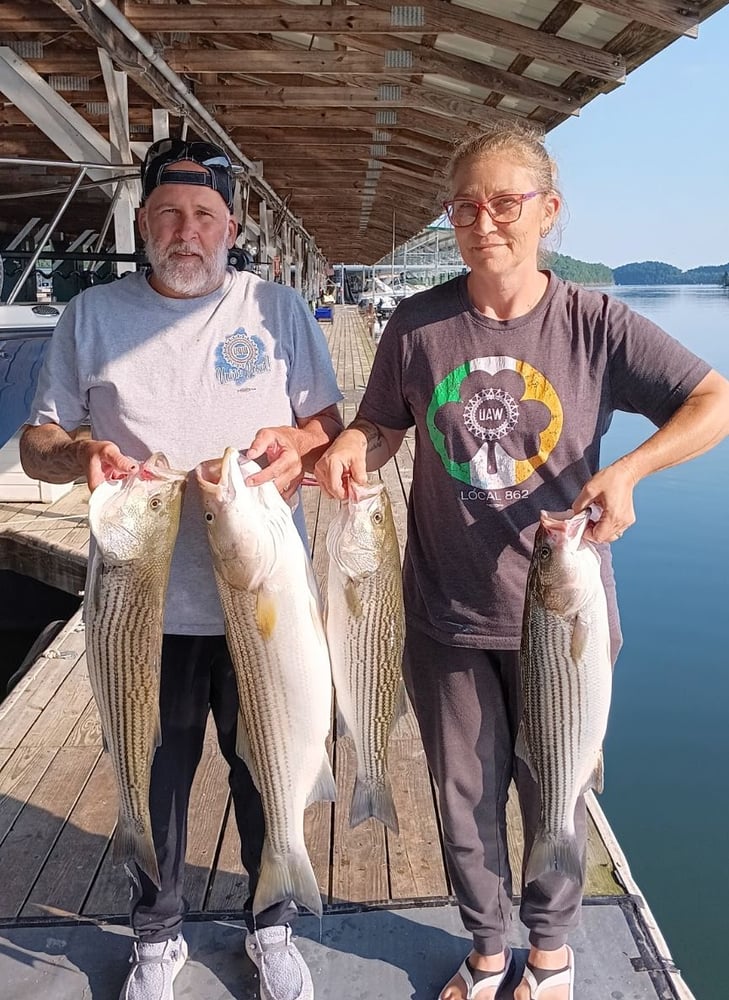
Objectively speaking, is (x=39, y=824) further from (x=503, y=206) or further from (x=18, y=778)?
(x=503, y=206)

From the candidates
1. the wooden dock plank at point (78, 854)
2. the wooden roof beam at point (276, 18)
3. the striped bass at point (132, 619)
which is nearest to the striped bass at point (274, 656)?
the striped bass at point (132, 619)

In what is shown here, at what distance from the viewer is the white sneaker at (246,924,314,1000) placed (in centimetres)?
243

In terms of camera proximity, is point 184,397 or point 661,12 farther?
point 661,12

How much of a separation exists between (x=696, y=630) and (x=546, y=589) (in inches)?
285

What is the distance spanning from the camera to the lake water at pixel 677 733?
4816 millimetres

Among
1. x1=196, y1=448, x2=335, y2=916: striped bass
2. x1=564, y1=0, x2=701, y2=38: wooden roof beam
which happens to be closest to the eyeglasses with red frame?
x1=196, y1=448, x2=335, y2=916: striped bass

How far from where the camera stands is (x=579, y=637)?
2.04 m

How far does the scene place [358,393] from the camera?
41.9ft

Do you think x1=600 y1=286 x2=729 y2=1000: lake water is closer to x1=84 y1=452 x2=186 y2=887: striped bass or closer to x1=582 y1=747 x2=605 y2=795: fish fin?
x1=582 y1=747 x2=605 y2=795: fish fin

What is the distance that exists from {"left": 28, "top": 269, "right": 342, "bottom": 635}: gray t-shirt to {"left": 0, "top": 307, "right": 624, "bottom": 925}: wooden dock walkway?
47.2 inches

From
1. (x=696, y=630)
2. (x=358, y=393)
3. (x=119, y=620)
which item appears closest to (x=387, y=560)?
(x=119, y=620)

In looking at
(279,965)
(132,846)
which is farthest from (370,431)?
(279,965)

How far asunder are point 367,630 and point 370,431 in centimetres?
57

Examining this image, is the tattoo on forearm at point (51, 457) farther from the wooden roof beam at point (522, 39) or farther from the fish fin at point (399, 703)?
the wooden roof beam at point (522, 39)
